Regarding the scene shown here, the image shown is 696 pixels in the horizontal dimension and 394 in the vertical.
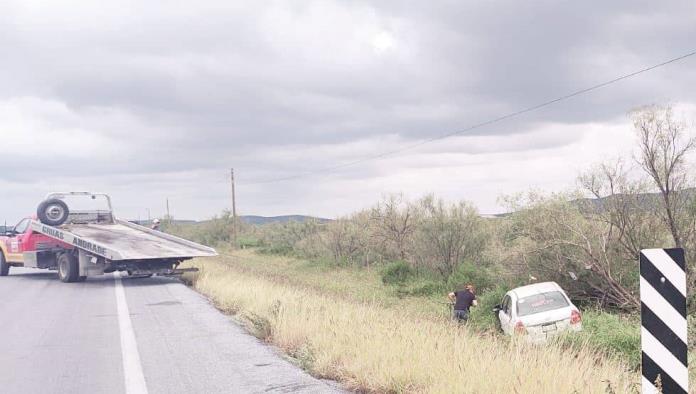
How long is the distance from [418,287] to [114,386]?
18347 millimetres

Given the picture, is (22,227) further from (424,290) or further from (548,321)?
(548,321)

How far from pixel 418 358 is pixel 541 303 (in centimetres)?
778

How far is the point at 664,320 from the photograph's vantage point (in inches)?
180

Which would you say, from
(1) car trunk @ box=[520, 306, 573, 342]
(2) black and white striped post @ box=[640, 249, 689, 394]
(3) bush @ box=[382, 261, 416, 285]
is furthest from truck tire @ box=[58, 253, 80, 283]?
(2) black and white striped post @ box=[640, 249, 689, 394]

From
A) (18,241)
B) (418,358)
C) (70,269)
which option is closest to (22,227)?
(18,241)

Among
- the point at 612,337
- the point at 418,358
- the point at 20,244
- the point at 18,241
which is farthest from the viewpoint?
the point at 18,241

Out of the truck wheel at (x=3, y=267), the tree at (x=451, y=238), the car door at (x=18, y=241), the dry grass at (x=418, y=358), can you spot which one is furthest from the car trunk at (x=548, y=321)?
the truck wheel at (x=3, y=267)

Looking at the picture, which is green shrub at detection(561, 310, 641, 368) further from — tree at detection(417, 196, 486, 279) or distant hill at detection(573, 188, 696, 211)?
tree at detection(417, 196, 486, 279)

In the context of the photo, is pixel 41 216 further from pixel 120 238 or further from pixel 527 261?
pixel 527 261

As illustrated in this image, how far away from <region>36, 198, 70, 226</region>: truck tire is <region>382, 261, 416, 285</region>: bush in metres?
12.2

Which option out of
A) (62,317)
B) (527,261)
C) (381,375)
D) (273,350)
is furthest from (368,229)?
(381,375)

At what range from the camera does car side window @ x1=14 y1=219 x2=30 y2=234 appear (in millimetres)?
22513

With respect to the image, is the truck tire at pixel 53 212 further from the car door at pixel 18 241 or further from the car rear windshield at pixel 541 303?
the car rear windshield at pixel 541 303

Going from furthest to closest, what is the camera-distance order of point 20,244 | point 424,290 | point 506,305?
1. point 424,290
2. point 20,244
3. point 506,305
